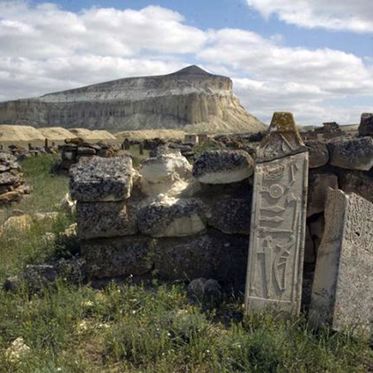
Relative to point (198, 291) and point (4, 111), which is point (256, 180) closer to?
point (198, 291)

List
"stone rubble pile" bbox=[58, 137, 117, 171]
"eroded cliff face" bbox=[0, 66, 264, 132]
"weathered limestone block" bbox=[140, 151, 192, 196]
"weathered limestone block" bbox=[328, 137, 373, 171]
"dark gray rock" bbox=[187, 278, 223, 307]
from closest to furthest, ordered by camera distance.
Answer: "dark gray rock" bbox=[187, 278, 223, 307], "weathered limestone block" bbox=[328, 137, 373, 171], "weathered limestone block" bbox=[140, 151, 192, 196], "stone rubble pile" bbox=[58, 137, 117, 171], "eroded cliff face" bbox=[0, 66, 264, 132]

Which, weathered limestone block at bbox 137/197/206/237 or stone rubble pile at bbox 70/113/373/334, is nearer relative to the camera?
stone rubble pile at bbox 70/113/373/334

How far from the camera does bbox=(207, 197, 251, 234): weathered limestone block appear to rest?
14.5 feet

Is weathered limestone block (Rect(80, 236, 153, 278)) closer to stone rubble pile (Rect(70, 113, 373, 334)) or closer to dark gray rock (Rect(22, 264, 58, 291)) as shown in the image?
stone rubble pile (Rect(70, 113, 373, 334))

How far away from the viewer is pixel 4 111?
93375 millimetres

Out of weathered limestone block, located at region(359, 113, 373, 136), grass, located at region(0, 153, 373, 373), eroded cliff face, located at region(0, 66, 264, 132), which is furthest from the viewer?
eroded cliff face, located at region(0, 66, 264, 132)

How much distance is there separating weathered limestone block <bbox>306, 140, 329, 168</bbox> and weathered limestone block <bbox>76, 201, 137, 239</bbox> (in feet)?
5.08

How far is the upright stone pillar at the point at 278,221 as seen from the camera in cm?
373

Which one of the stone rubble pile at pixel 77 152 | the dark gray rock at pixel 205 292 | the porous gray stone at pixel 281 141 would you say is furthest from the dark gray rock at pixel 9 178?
the porous gray stone at pixel 281 141

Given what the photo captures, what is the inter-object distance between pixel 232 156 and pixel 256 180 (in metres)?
0.43

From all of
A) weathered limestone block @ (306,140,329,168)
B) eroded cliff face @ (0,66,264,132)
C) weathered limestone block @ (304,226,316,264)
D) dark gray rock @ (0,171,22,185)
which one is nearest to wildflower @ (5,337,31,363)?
weathered limestone block @ (304,226,316,264)

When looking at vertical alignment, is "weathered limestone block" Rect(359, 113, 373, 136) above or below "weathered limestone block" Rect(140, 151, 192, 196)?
above

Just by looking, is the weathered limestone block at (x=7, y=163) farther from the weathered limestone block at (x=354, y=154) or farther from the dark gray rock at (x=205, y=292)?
the weathered limestone block at (x=354, y=154)

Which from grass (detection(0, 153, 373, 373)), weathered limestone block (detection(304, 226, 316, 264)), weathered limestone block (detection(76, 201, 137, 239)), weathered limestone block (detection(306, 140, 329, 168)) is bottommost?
grass (detection(0, 153, 373, 373))
